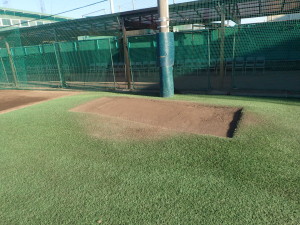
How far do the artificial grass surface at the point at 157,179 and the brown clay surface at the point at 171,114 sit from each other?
0.54 m

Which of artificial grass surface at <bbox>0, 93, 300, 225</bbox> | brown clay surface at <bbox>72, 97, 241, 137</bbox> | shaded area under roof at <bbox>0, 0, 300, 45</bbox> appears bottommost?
artificial grass surface at <bbox>0, 93, 300, 225</bbox>

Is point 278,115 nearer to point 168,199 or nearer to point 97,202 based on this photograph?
point 168,199

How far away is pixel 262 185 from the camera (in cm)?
248

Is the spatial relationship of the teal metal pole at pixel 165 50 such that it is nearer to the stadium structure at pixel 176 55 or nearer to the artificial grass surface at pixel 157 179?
the stadium structure at pixel 176 55

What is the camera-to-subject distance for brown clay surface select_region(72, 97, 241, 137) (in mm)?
4422

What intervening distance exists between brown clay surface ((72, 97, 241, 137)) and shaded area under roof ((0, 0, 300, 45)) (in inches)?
190

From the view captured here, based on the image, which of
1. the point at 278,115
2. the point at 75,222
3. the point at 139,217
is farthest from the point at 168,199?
the point at 278,115

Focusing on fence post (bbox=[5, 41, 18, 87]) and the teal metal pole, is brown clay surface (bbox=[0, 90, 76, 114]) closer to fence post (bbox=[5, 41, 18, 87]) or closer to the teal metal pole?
fence post (bbox=[5, 41, 18, 87])

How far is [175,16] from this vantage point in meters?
12.2

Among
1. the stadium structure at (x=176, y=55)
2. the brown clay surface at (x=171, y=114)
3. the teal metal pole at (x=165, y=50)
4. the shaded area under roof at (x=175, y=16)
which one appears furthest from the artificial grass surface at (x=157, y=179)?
the stadium structure at (x=176, y=55)

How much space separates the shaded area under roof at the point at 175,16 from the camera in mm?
10047

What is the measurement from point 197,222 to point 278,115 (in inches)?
142

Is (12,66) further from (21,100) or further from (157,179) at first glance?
(157,179)

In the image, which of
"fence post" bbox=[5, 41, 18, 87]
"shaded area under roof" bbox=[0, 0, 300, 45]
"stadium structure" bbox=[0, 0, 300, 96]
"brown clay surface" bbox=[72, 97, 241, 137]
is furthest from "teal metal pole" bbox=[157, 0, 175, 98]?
"fence post" bbox=[5, 41, 18, 87]
